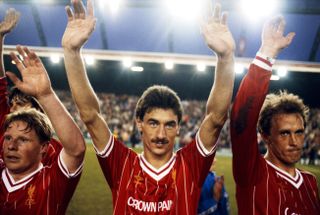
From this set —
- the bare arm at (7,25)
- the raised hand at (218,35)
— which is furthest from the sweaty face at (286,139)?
the bare arm at (7,25)

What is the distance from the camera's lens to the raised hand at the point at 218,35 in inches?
76.8

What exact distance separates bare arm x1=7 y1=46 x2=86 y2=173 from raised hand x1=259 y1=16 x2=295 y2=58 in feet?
4.07

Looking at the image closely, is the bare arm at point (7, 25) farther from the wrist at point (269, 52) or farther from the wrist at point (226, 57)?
the wrist at point (269, 52)

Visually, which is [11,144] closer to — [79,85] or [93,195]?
[79,85]

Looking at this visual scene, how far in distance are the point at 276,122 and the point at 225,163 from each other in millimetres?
8890

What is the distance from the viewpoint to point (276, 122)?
7.01 feet

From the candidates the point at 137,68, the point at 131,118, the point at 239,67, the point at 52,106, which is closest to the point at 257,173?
the point at 52,106

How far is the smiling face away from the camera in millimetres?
2043

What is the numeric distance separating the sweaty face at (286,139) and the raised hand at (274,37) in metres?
0.51

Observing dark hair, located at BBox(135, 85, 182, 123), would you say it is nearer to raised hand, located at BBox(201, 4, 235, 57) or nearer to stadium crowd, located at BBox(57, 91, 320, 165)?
raised hand, located at BBox(201, 4, 235, 57)

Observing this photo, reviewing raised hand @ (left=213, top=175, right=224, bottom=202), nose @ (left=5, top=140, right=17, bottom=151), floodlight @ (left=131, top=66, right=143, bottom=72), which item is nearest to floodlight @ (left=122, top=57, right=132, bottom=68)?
floodlight @ (left=131, top=66, right=143, bottom=72)

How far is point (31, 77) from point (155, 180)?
3.39 feet

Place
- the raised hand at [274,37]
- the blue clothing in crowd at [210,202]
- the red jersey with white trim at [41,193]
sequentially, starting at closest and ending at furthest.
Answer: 1. the raised hand at [274,37]
2. the red jersey with white trim at [41,193]
3. the blue clothing in crowd at [210,202]

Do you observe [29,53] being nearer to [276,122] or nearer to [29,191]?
[29,191]
